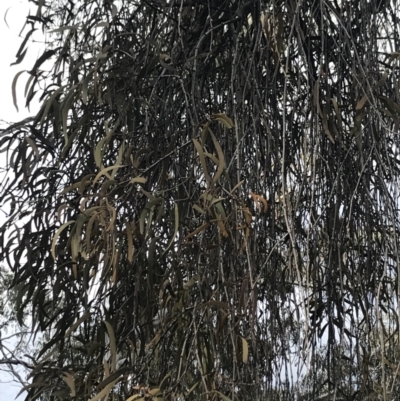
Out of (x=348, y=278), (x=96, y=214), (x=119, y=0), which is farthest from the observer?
(x=119, y=0)

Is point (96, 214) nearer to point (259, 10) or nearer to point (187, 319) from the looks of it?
point (187, 319)

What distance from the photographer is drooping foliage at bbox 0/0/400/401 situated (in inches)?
31.0

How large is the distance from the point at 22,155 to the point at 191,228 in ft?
1.23

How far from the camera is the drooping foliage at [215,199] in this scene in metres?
0.79

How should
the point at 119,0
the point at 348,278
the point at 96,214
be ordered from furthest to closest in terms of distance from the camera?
1. the point at 119,0
2. the point at 348,278
3. the point at 96,214

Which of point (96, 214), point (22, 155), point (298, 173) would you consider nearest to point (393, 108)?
point (298, 173)

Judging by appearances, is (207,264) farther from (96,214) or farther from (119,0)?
(119,0)

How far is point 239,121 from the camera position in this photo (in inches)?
37.6

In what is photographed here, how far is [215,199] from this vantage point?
759 mm

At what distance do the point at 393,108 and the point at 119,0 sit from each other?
74cm

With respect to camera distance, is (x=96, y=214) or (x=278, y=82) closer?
(x=96, y=214)

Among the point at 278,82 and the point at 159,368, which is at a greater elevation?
the point at 278,82

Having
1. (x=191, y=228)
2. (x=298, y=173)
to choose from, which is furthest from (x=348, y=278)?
(x=191, y=228)

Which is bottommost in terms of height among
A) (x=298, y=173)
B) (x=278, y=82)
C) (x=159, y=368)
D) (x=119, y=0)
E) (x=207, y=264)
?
(x=159, y=368)
